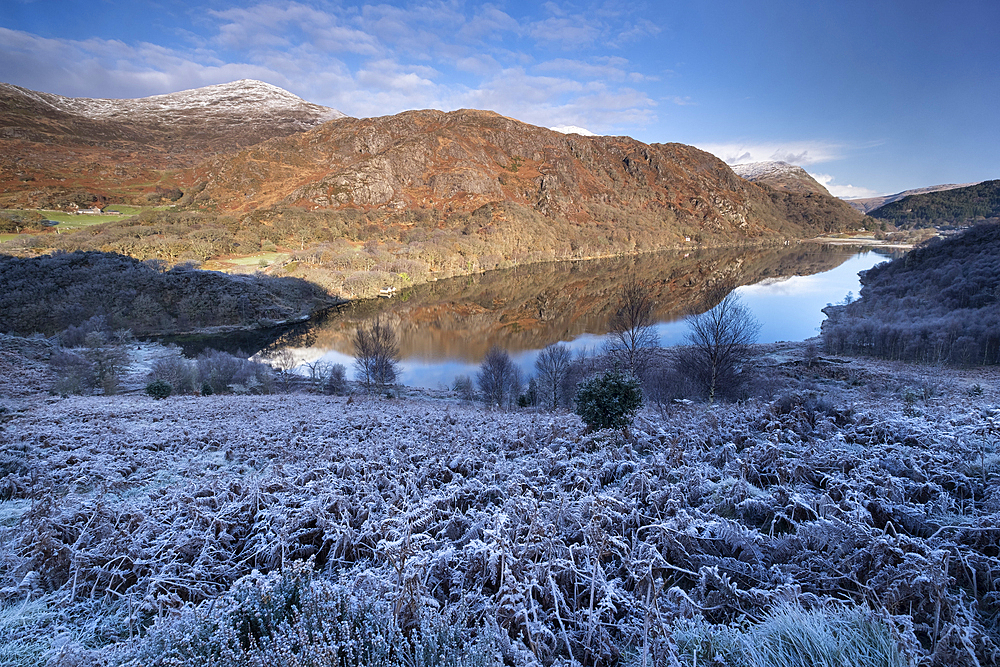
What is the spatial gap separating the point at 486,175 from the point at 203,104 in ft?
383

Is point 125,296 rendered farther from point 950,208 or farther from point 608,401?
point 950,208

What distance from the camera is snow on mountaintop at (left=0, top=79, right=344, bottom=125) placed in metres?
117

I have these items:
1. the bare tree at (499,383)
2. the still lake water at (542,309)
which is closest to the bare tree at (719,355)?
the bare tree at (499,383)

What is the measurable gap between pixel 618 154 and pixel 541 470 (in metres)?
190

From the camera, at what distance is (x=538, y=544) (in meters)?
2.43

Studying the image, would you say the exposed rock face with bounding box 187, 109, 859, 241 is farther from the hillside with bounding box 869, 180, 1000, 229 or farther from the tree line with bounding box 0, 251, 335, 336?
the tree line with bounding box 0, 251, 335, 336

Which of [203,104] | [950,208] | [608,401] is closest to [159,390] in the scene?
[608,401]

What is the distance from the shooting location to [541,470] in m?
3.82

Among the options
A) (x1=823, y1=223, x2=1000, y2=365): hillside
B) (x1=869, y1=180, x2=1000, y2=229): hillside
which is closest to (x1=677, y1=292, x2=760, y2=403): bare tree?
(x1=823, y1=223, x2=1000, y2=365): hillside

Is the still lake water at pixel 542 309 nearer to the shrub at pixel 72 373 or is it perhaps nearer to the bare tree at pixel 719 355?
the bare tree at pixel 719 355

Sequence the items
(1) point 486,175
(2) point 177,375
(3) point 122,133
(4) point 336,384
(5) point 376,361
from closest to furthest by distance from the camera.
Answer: (2) point 177,375, (4) point 336,384, (5) point 376,361, (3) point 122,133, (1) point 486,175

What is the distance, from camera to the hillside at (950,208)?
13362 centimetres

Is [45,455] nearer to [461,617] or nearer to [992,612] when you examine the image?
[461,617]

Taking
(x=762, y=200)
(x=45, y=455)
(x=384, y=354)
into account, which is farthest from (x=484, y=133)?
(x=45, y=455)
